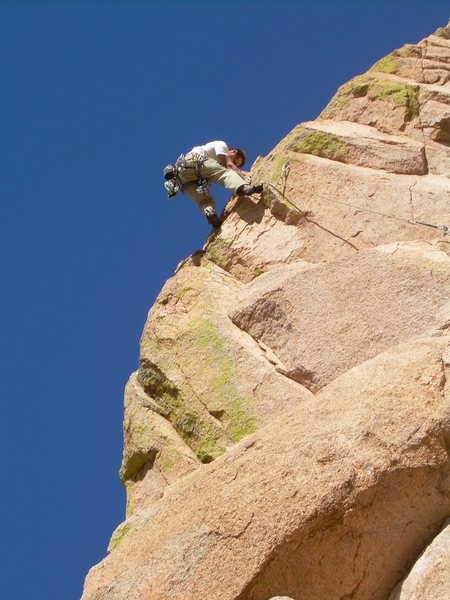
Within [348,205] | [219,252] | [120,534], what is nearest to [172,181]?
[219,252]

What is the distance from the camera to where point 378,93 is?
1895 cm

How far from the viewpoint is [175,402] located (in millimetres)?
14930

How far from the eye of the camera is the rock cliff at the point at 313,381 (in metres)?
10.4

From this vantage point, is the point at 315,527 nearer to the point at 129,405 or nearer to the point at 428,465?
the point at 428,465

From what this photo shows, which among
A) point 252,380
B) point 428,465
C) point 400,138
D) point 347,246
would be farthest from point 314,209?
point 428,465

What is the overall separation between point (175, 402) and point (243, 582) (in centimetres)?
507

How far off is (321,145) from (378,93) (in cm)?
220

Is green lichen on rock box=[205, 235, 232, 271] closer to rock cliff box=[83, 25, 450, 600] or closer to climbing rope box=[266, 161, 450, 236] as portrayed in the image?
rock cliff box=[83, 25, 450, 600]

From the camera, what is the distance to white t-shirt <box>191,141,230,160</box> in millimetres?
18422

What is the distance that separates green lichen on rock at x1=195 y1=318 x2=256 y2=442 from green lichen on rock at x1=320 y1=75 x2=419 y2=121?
21.3ft

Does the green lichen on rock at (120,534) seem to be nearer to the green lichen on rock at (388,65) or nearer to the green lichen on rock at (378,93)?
the green lichen on rock at (378,93)

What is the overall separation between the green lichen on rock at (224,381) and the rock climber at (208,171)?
3.44 meters

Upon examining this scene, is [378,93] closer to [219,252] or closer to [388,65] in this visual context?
[388,65]

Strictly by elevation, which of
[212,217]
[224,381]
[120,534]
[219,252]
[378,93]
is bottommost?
[120,534]
